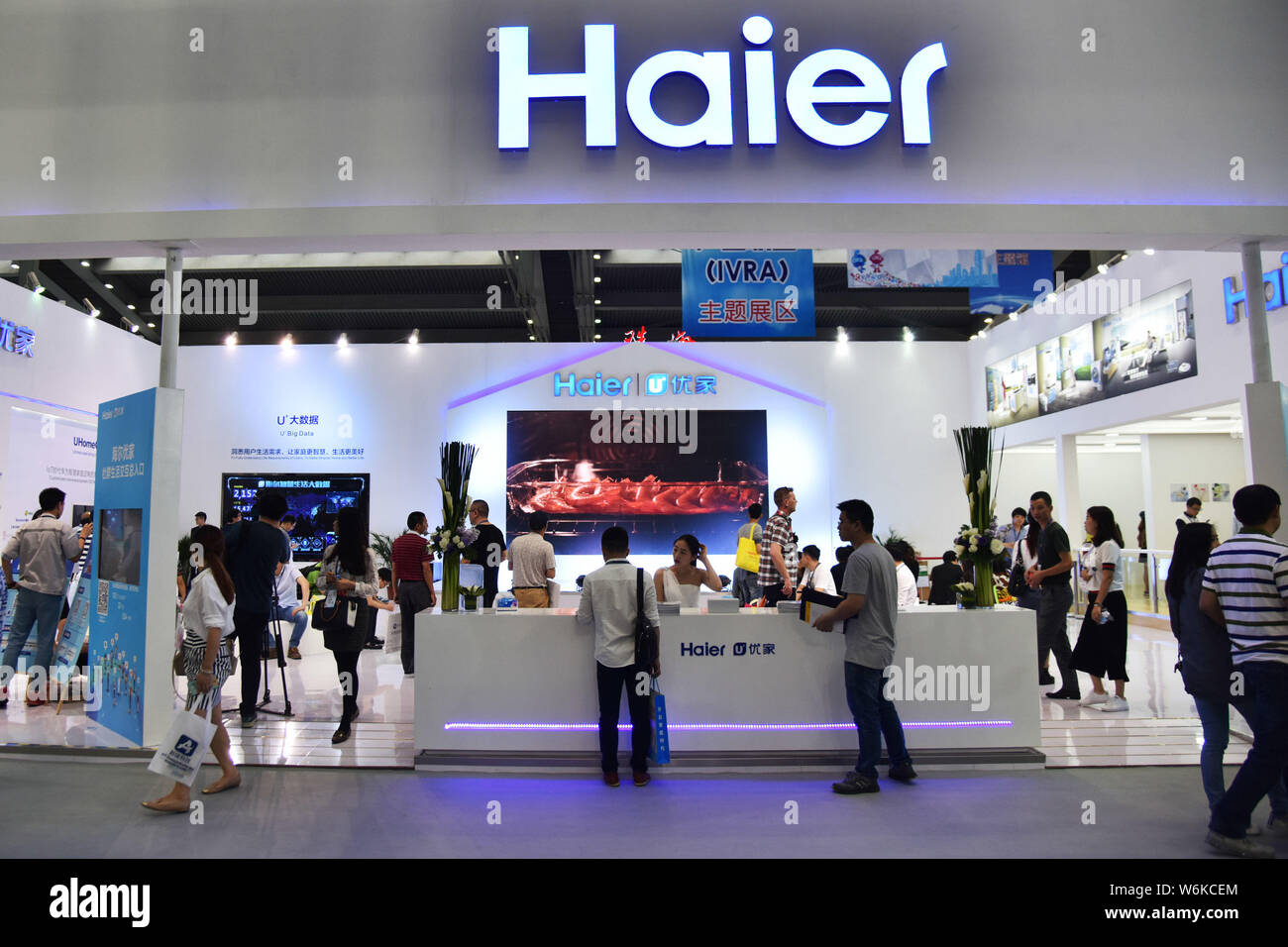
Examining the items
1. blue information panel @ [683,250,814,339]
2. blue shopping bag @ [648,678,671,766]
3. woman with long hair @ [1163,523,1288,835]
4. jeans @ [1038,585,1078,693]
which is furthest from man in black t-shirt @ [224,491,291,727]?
jeans @ [1038,585,1078,693]

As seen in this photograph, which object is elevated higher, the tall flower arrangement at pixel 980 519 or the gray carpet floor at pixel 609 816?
the tall flower arrangement at pixel 980 519

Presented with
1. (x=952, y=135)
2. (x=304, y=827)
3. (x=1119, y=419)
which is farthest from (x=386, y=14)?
(x=1119, y=419)

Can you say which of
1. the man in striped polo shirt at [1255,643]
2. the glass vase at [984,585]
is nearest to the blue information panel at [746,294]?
the glass vase at [984,585]

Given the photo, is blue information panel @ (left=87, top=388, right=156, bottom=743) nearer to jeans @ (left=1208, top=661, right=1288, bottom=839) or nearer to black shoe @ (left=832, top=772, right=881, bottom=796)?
black shoe @ (left=832, top=772, right=881, bottom=796)

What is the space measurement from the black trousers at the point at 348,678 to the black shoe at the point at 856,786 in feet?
9.51

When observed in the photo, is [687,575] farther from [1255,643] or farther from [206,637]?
[1255,643]

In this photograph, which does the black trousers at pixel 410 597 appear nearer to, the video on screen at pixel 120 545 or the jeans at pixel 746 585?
the video on screen at pixel 120 545

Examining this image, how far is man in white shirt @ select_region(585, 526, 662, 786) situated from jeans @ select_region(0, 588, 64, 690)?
169 inches

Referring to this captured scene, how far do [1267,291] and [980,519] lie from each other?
469cm

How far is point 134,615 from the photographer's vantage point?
15.0 feet

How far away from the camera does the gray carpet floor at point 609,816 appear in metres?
3.13
